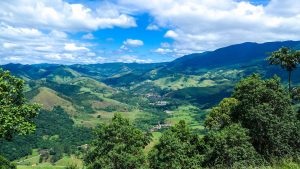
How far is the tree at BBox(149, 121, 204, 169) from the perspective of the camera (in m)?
68.0

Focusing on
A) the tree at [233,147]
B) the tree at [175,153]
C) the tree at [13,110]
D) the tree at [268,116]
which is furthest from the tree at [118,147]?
the tree at [13,110]

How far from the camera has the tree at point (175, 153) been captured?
6800cm

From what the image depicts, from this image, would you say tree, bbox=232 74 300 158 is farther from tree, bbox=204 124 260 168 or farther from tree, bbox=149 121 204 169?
tree, bbox=149 121 204 169

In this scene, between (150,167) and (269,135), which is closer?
(269,135)

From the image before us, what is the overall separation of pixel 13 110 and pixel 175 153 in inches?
1523

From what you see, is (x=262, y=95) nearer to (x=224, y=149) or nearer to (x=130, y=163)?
(x=224, y=149)

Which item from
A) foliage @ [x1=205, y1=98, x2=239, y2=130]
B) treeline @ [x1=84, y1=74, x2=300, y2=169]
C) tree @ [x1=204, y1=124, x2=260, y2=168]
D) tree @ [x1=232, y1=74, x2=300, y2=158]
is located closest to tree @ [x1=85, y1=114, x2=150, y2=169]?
treeline @ [x1=84, y1=74, x2=300, y2=169]

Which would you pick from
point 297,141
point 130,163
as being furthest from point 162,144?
point 297,141

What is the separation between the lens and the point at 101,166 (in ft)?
219

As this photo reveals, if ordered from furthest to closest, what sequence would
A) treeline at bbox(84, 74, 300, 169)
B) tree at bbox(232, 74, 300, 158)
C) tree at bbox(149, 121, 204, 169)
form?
tree at bbox(149, 121, 204, 169) → tree at bbox(232, 74, 300, 158) → treeline at bbox(84, 74, 300, 169)

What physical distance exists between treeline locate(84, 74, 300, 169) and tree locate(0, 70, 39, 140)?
30575mm

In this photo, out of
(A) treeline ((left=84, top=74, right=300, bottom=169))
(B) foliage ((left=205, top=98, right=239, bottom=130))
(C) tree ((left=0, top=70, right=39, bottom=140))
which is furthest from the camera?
(B) foliage ((left=205, top=98, right=239, bottom=130))

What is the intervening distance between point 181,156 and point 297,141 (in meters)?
22.3

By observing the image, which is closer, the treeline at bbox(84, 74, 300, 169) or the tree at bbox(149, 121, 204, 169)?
the treeline at bbox(84, 74, 300, 169)
